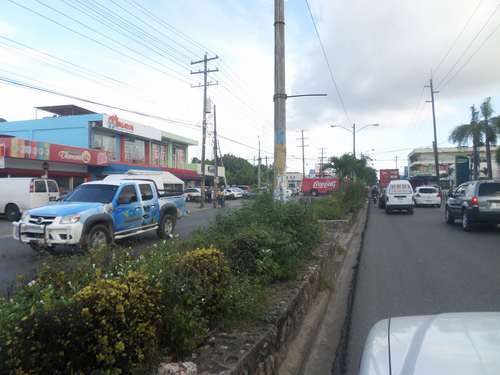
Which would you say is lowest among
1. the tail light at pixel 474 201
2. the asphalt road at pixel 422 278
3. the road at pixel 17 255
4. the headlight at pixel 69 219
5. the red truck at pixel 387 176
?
the asphalt road at pixel 422 278

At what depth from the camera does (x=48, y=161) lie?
2836cm

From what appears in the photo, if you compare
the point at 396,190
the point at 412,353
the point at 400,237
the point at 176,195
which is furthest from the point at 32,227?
the point at 396,190

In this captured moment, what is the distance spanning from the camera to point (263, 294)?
4758mm

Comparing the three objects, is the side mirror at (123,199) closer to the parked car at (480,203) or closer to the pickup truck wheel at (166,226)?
the pickup truck wheel at (166,226)

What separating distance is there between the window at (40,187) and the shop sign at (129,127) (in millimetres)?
14532

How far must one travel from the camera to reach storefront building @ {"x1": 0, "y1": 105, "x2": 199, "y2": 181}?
113ft

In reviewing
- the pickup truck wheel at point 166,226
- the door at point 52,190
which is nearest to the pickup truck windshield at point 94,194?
the pickup truck wheel at point 166,226

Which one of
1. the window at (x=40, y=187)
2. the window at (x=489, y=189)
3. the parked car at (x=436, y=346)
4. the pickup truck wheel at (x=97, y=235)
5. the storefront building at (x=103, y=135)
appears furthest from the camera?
the storefront building at (x=103, y=135)

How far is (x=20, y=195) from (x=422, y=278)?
19478mm

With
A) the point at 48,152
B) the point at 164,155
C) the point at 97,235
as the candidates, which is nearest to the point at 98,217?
the point at 97,235

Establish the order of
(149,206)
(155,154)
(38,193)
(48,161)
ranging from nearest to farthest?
(149,206) < (38,193) < (48,161) < (155,154)

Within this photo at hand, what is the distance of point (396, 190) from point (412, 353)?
22729mm

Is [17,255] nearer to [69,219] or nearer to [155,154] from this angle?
[69,219]

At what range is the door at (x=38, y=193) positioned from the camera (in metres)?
20.3
